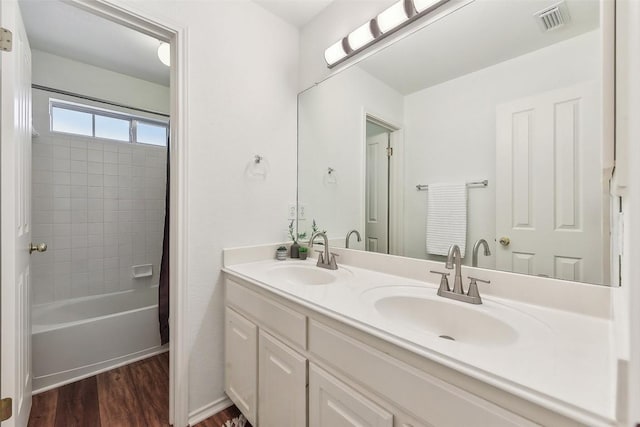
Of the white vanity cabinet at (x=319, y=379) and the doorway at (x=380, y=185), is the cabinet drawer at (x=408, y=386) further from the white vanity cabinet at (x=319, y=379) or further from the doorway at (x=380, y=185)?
the doorway at (x=380, y=185)

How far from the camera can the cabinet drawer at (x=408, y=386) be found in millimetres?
565

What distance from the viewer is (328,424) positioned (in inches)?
35.4

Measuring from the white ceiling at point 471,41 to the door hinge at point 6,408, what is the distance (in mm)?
2133

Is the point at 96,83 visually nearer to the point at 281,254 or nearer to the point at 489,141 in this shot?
the point at 281,254

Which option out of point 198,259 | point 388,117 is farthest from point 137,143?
point 388,117

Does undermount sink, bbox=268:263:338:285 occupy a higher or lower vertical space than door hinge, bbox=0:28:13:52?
lower

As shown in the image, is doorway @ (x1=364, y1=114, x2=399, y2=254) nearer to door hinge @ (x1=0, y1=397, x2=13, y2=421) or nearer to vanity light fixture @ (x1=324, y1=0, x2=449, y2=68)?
vanity light fixture @ (x1=324, y1=0, x2=449, y2=68)

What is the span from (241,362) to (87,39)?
243 cm

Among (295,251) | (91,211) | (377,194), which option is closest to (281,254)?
(295,251)

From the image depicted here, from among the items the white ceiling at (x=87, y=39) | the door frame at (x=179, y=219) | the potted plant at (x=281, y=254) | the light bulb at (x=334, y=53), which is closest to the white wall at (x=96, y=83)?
the white ceiling at (x=87, y=39)

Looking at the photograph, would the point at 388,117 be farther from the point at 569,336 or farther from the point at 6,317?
the point at 6,317

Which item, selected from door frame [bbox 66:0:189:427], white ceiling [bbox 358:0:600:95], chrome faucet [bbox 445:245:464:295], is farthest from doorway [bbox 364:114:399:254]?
door frame [bbox 66:0:189:427]

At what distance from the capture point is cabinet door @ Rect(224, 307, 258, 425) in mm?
1265

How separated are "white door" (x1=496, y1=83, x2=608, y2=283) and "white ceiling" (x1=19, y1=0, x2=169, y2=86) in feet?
7.62
